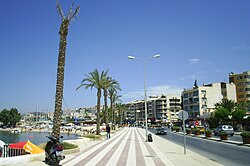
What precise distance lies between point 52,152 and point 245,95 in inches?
3755

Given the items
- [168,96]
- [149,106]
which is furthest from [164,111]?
[149,106]

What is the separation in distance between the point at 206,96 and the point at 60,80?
79.7m

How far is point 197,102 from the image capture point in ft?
295

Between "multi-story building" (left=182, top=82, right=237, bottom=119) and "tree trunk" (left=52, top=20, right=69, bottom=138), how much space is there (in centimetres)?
7633

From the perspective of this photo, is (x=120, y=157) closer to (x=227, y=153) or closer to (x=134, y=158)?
(x=134, y=158)

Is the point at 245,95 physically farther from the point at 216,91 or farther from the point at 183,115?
the point at 183,115

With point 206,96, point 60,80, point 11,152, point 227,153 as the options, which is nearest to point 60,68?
point 60,80

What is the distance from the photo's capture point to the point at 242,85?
93.6 m

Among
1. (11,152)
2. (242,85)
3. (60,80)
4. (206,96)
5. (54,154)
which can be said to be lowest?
(11,152)

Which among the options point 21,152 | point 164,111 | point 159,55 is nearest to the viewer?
point 21,152

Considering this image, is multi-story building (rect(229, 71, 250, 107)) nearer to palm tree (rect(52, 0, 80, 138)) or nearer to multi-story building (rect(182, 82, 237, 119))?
multi-story building (rect(182, 82, 237, 119))

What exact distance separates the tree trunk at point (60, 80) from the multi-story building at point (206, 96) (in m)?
76.3

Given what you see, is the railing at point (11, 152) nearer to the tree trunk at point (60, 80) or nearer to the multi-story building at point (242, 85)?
the tree trunk at point (60, 80)

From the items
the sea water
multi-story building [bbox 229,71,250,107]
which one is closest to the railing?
the sea water
